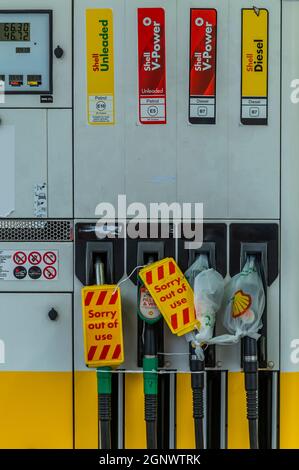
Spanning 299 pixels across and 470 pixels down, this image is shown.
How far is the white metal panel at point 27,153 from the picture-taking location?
93.4 inches

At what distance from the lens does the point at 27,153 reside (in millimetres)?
2385

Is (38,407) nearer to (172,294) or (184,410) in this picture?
(184,410)

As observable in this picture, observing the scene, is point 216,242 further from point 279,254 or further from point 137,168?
point 137,168

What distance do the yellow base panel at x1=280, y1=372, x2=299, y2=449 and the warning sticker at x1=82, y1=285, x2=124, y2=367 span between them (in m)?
0.69

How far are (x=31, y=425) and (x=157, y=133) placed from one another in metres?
1.30

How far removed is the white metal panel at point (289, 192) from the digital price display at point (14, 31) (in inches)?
40.8

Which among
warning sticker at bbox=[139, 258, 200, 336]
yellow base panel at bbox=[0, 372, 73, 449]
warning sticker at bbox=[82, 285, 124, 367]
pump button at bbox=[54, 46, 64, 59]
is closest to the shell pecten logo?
warning sticker at bbox=[139, 258, 200, 336]

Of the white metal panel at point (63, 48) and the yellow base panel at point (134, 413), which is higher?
the white metal panel at point (63, 48)

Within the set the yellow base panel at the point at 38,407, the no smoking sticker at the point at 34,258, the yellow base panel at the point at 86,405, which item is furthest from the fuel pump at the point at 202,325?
the no smoking sticker at the point at 34,258

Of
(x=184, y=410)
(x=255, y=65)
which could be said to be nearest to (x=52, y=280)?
(x=184, y=410)

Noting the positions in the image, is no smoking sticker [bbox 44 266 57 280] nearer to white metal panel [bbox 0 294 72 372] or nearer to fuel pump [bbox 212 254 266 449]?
white metal panel [bbox 0 294 72 372]

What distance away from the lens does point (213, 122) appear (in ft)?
7.70

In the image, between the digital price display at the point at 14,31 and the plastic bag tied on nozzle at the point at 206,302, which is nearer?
the plastic bag tied on nozzle at the point at 206,302

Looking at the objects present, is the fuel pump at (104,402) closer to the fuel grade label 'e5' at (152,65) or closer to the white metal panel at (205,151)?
the white metal panel at (205,151)
